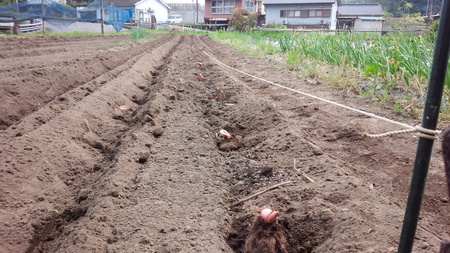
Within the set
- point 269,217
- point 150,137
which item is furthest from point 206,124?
point 269,217

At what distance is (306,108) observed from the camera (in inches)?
187

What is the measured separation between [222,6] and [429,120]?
4578cm

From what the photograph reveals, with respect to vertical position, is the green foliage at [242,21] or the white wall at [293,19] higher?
the white wall at [293,19]

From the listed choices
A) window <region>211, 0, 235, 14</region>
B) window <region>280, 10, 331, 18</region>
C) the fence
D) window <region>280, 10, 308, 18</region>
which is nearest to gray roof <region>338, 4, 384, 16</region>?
window <region>280, 10, 331, 18</region>

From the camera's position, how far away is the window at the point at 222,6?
44.4m

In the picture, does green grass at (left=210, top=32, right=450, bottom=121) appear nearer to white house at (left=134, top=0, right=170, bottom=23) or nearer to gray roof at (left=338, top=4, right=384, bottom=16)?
gray roof at (left=338, top=4, right=384, bottom=16)

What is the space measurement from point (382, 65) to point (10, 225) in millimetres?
4842

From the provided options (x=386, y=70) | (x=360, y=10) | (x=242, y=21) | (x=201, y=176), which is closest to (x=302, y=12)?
(x=360, y=10)

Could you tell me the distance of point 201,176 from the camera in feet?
9.93

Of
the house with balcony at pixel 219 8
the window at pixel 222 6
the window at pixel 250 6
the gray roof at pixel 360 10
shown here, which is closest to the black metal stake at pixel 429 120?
the gray roof at pixel 360 10

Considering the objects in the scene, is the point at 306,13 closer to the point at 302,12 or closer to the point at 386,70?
the point at 302,12

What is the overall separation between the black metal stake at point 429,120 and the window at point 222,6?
45.4 metres

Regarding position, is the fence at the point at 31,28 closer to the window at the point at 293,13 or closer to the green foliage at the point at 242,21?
the green foliage at the point at 242,21

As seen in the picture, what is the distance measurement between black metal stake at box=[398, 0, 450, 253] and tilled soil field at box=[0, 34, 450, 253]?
17.7 inches
